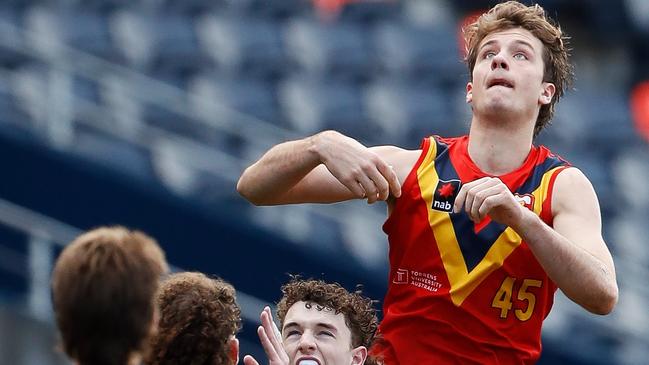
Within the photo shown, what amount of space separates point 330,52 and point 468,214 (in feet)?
32.5

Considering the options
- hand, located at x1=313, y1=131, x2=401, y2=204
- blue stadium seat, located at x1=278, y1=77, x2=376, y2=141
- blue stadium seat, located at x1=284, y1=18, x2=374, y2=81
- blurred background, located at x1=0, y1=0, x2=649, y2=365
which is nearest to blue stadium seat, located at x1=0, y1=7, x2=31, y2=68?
blurred background, located at x1=0, y1=0, x2=649, y2=365

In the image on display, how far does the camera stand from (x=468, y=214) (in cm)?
473

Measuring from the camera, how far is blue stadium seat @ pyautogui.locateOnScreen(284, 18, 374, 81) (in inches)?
568

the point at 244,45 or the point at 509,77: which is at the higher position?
the point at 244,45

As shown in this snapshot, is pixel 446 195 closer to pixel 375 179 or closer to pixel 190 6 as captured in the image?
pixel 375 179

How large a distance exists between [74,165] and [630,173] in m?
5.73

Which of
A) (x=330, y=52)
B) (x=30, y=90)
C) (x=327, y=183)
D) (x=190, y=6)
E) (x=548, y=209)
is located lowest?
(x=30, y=90)

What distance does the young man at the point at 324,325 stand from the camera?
483 centimetres

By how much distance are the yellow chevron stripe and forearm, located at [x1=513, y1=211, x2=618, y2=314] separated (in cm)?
34

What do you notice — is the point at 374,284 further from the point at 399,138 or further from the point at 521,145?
the point at 521,145

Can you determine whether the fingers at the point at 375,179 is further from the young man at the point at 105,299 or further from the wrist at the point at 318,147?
the young man at the point at 105,299

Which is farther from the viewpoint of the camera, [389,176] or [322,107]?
[322,107]

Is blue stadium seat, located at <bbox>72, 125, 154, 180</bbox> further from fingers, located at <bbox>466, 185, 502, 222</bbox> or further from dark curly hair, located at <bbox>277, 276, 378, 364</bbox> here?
fingers, located at <bbox>466, 185, 502, 222</bbox>

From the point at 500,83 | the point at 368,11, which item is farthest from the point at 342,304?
the point at 368,11
